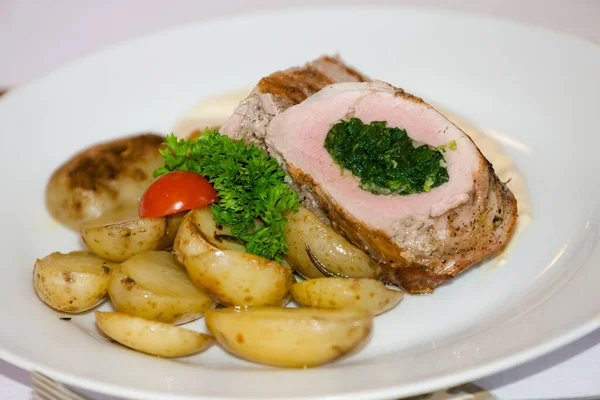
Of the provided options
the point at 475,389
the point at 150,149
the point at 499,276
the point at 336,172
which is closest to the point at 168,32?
the point at 150,149

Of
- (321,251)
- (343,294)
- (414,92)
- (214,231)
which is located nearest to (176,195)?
(214,231)

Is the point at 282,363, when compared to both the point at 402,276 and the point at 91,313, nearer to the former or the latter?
the point at 402,276

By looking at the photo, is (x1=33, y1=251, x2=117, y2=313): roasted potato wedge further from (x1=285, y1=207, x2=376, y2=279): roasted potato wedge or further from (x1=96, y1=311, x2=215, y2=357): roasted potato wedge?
(x1=285, y1=207, x2=376, y2=279): roasted potato wedge

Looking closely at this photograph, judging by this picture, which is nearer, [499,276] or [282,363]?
[282,363]

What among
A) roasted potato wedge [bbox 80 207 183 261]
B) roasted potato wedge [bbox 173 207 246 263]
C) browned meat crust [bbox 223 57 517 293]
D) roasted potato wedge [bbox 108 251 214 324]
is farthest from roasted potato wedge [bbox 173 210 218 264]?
browned meat crust [bbox 223 57 517 293]

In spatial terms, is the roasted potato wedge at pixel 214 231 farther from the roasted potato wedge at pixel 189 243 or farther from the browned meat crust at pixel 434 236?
the browned meat crust at pixel 434 236
